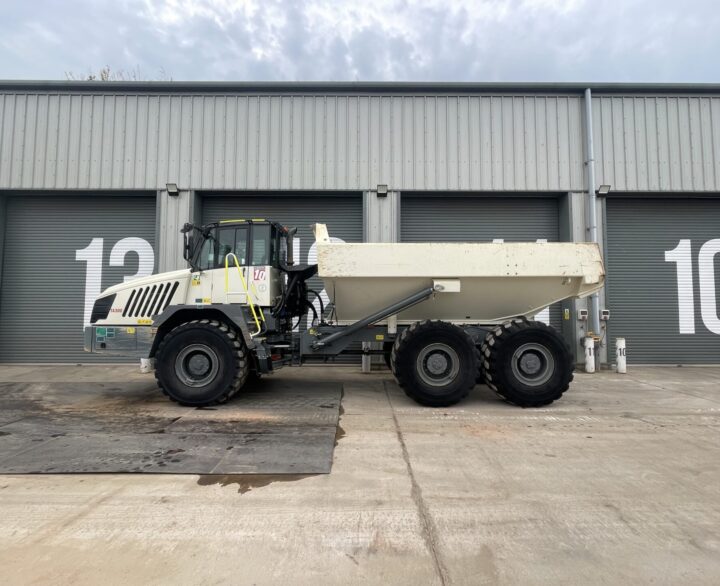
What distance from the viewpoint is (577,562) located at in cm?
269

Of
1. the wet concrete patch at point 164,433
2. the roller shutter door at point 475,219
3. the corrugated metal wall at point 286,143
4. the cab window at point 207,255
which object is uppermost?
the corrugated metal wall at point 286,143

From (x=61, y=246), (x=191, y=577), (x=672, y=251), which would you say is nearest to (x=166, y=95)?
(x=61, y=246)

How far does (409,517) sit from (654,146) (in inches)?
487

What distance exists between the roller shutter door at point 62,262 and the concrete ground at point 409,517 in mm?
8659

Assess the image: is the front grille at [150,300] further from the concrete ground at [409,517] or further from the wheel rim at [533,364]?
the wheel rim at [533,364]

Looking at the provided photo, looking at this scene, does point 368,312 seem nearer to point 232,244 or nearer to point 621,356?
point 232,244

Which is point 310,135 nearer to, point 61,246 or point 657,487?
point 61,246

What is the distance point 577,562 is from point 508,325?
4399mm

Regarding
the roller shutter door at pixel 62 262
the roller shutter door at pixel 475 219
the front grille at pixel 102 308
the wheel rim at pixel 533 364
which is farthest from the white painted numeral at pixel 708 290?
the roller shutter door at pixel 62 262

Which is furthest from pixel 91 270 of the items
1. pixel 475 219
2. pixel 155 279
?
pixel 475 219

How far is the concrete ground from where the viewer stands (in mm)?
2607

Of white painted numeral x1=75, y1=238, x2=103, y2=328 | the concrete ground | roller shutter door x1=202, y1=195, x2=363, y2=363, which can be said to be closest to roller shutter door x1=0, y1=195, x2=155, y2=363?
white painted numeral x1=75, y1=238, x2=103, y2=328

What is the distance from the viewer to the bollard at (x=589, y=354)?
10.6 metres

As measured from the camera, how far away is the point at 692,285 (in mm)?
11578
